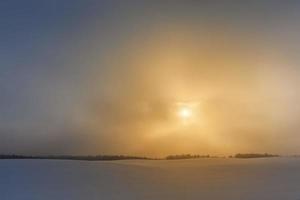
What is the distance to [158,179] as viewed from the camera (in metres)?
9.54

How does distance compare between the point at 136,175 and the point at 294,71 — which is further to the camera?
the point at 136,175

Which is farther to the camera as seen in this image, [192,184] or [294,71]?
[192,184]

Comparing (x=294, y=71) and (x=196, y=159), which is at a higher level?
(x=294, y=71)

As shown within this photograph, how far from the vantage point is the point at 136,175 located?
9625 mm

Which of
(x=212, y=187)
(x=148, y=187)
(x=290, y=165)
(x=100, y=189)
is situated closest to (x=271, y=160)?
(x=290, y=165)

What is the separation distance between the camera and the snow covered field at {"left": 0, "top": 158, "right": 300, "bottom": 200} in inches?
→ 364

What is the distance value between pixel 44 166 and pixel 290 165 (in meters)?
4.23

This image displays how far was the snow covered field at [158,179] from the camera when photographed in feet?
30.3

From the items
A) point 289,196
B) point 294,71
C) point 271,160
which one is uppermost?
point 294,71

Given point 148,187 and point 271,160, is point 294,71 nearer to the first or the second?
point 271,160

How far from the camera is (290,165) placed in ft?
31.6

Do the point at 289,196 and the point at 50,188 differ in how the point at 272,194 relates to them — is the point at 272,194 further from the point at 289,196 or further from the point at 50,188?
the point at 50,188

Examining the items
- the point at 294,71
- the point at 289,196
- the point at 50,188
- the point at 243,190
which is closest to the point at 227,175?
the point at 243,190

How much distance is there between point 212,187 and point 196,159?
1.78 ft
